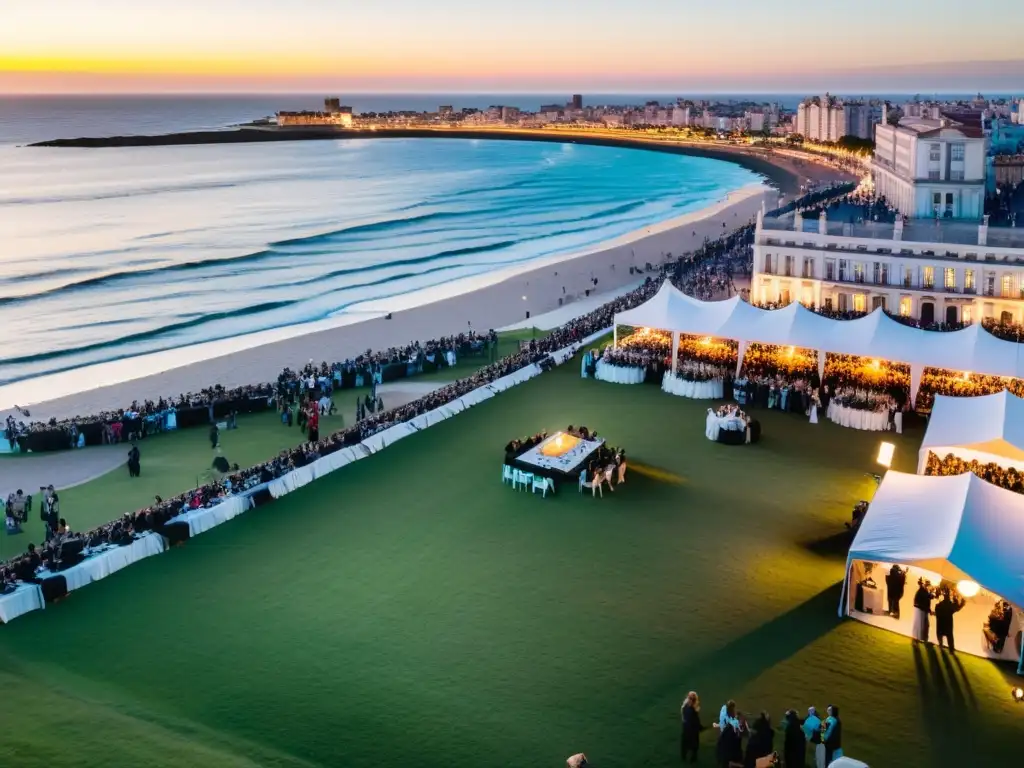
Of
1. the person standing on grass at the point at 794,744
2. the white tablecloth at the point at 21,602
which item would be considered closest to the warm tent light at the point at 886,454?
the person standing on grass at the point at 794,744

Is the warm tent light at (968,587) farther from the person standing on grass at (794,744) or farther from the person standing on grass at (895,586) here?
the person standing on grass at (794,744)

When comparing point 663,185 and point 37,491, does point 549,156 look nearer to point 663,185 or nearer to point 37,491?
point 663,185

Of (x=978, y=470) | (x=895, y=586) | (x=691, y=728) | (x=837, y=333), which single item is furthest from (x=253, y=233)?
(x=691, y=728)

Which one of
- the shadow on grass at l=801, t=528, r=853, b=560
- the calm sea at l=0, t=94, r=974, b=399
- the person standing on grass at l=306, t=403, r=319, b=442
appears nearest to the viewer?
the shadow on grass at l=801, t=528, r=853, b=560

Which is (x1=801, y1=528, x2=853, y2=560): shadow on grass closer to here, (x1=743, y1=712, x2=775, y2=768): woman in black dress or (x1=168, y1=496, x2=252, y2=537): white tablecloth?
(x1=743, y1=712, x2=775, y2=768): woman in black dress

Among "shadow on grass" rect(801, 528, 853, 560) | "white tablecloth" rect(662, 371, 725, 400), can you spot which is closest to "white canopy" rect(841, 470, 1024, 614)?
"shadow on grass" rect(801, 528, 853, 560)

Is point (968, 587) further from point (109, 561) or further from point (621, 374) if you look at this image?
point (621, 374)
